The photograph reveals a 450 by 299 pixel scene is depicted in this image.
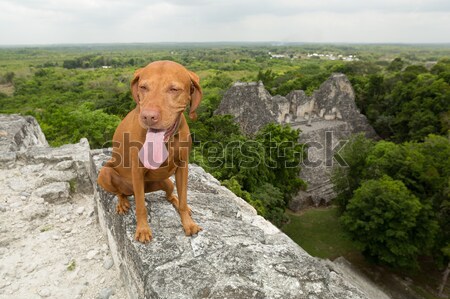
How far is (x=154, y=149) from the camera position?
8.75 ft

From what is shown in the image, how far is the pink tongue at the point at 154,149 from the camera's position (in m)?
2.63

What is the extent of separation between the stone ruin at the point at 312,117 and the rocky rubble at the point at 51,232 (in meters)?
14.1

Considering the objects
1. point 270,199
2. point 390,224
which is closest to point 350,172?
point 390,224

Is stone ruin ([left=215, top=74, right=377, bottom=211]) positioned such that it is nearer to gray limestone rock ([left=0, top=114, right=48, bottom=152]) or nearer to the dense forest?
the dense forest

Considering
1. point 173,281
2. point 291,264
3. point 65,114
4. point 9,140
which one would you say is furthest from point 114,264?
point 65,114

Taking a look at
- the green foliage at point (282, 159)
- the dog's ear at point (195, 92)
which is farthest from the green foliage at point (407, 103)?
the dog's ear at point (195, 92)

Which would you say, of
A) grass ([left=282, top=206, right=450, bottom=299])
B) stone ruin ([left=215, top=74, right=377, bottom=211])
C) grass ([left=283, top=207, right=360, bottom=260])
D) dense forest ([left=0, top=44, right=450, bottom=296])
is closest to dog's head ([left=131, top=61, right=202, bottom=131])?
dense forest ([left=0, top=44, right=450, bottom=296])

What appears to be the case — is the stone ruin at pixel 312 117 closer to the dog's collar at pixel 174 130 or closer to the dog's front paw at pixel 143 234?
the dog's front paw at pixel 143 234

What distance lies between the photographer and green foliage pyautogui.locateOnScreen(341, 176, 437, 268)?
1213 centimetres

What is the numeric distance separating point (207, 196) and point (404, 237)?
34.2 ft

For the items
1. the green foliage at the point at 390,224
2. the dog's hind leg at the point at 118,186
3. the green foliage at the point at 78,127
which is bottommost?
the green foliage at the point at 390,224

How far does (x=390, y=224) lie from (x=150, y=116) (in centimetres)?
1240

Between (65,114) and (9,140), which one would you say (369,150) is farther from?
(65,114)

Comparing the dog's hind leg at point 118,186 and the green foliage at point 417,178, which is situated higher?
the dog's hind leg at point 118,186
